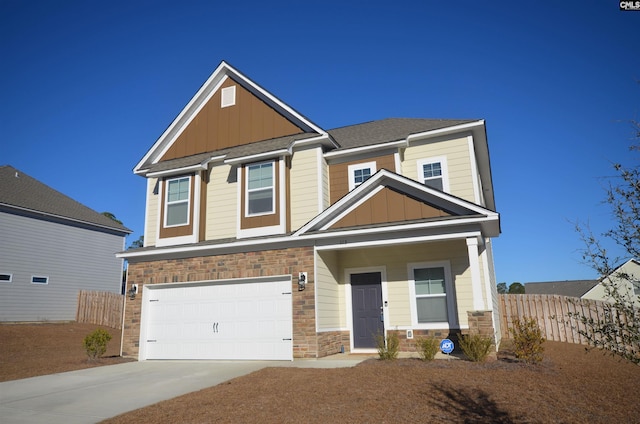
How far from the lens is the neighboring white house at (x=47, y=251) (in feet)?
68.3

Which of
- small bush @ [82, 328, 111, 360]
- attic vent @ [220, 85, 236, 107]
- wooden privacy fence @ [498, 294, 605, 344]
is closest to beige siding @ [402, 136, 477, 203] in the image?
attic vent @ [220, 85, 236, 107]

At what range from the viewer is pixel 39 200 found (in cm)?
2338

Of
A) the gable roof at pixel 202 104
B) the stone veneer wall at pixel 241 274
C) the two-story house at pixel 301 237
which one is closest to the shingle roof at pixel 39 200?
the gable roof at pixel 202 104

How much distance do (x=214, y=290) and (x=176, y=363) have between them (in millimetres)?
2245

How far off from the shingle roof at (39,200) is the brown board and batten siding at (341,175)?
1681 cm

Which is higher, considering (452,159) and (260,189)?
(452,159)

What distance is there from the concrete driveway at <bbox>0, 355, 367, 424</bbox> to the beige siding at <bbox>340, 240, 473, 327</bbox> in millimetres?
2204

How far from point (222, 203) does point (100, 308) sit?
42.8 feet

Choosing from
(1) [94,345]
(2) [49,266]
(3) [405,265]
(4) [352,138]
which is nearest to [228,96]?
(4) [352,138]

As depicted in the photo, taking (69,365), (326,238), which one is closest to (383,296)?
(326,238)

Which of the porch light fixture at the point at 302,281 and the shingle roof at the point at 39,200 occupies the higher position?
the shingle roof at the point at 39,200

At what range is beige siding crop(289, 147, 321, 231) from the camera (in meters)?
13.0

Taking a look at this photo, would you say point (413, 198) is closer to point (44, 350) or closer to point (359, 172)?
point (359, 172)

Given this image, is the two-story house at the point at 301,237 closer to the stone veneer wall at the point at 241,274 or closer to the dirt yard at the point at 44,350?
the stone veneer wall at the point at 241,274
